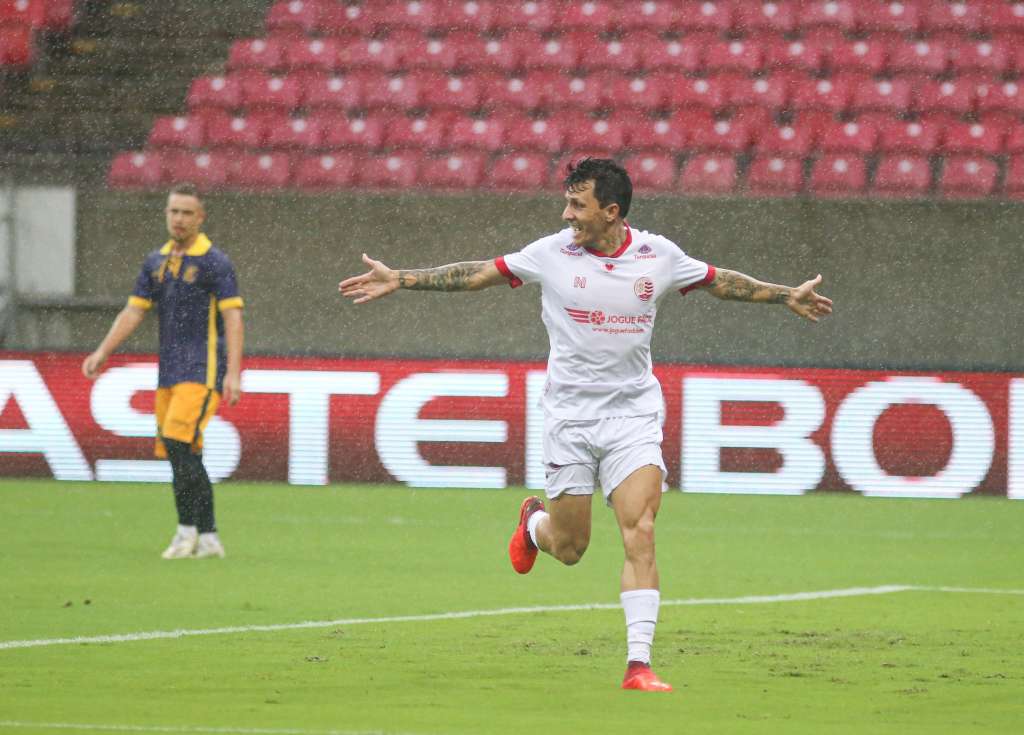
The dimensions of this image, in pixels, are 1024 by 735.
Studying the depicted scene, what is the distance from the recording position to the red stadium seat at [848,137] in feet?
58.9

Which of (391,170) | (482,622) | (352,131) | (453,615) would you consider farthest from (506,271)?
(352,131)

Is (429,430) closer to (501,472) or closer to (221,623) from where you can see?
(501,472)

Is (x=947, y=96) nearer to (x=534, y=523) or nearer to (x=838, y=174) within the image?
(x=838, y=174)

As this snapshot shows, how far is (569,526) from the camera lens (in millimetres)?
7273

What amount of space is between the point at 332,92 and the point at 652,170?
11.8 feet

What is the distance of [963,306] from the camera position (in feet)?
52.3

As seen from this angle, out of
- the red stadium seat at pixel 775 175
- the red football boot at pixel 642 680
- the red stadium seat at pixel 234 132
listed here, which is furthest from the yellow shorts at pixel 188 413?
the red stadium seat at pixel 234 132

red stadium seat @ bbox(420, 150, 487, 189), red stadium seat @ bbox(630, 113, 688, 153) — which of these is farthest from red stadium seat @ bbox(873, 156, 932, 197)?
red stadium seat @ bbox(420, 150, 487, 189)

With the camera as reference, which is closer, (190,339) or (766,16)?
(190,339)

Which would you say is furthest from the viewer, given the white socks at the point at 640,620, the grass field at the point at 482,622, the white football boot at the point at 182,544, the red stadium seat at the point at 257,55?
the red stadium seat at the point at 257,55

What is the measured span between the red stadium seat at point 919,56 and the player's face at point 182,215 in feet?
35.4

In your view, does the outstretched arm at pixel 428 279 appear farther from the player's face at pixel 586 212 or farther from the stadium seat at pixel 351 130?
the stadium seat at pixel 351 130

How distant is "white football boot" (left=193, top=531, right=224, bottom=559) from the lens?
1065 centimetres

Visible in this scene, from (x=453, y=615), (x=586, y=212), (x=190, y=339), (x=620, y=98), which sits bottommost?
(x=453, y=615)
